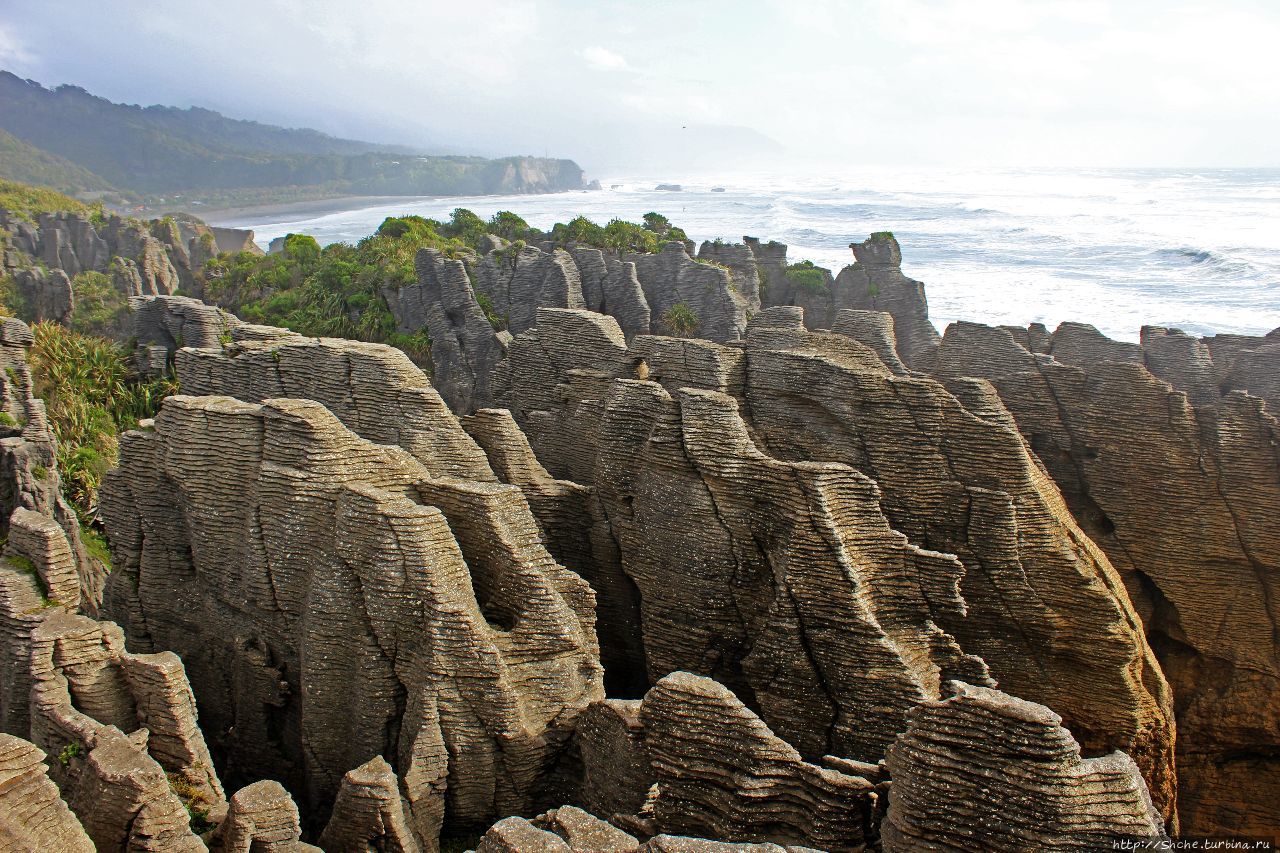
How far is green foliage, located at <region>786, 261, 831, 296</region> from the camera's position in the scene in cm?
3628

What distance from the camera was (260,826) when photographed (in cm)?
964

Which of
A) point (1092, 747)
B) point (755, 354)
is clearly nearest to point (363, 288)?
point (755, 354)

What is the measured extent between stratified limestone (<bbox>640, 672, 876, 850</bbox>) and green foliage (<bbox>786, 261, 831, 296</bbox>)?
28.4 m

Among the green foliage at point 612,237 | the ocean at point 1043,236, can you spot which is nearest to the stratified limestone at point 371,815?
the green foliage at point 612,237

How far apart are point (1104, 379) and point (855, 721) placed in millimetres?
9100

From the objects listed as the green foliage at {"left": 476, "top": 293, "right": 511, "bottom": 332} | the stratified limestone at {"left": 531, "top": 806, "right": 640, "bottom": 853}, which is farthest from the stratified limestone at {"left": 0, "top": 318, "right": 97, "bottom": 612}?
the green foliage at {"left": 476, "top": 293, "right": 511, "bottom": 332}

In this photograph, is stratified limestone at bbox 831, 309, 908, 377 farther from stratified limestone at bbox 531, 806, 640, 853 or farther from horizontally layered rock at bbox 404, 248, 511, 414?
stratified limestone at bbox 531, 806, 640, 853

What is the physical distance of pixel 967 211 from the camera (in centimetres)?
11362

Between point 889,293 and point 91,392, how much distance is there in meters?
26.2

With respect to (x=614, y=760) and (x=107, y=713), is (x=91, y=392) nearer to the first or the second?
(x=107, y=713)

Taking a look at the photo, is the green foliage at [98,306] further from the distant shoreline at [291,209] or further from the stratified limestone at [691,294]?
the distant shoreline at [291,209]

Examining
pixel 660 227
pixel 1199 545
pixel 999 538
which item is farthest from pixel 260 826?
pixel 660 227

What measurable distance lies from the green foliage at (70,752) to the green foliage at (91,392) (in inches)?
664

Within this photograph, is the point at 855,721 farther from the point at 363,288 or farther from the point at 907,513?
the point at 363,288
